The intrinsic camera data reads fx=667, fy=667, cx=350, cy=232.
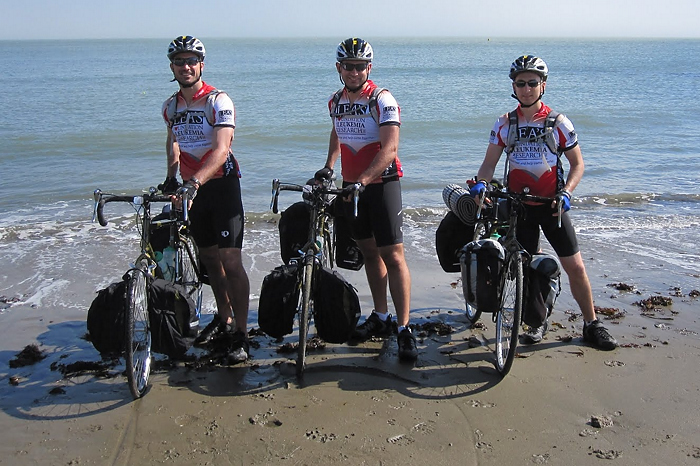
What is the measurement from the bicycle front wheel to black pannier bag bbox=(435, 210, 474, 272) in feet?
1.98

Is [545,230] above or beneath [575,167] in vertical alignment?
beneath

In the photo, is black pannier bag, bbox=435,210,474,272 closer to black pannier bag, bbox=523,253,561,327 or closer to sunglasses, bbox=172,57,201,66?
black pannier bag, bbox=523,253,561,327

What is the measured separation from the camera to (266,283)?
176 inches

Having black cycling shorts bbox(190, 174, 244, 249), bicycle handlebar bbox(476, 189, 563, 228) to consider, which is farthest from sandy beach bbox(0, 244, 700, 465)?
bicycle handlebar bbox(476, 189, 563, 228)

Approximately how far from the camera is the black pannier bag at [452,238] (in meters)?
5.23

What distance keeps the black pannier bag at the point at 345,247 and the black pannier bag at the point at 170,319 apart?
144 cm

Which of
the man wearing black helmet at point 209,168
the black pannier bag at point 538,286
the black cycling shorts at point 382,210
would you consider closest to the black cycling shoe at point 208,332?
the man wearing black helmet at point 209,168

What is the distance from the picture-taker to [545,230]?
4.89 m

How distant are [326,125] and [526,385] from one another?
17385 mm

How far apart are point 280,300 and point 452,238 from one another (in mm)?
1557

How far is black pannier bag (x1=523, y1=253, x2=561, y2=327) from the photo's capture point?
14.9 ft

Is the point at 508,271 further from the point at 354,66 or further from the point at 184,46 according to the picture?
the point at 184,46

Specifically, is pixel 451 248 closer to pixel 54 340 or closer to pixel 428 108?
pixel 54 340

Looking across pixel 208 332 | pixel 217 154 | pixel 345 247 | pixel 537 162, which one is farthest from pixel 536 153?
pixel 208 332
